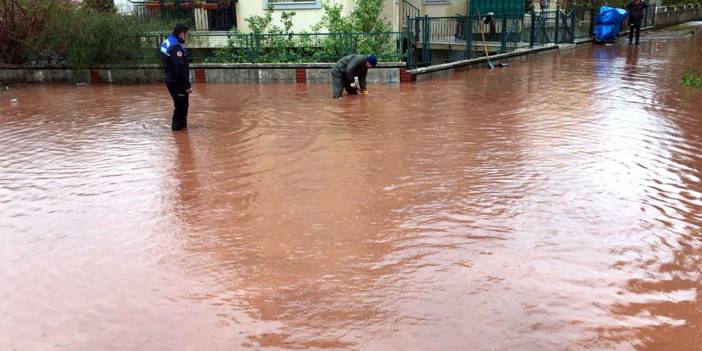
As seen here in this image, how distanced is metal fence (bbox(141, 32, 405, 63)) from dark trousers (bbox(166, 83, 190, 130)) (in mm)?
5817

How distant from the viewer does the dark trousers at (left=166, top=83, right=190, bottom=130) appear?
897 cm

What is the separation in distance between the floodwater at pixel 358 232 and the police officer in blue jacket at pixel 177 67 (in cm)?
45

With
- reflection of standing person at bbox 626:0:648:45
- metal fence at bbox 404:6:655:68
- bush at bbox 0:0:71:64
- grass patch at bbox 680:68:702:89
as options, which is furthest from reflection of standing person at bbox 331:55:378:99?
reflection of standing person at bbox 626:0:648:45

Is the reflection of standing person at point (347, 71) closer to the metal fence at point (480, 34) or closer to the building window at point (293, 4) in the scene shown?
the metal fence at point (480, 34)

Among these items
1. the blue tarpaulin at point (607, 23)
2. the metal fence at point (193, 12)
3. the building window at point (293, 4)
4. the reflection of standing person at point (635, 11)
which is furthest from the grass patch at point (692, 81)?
the blue tarpaulin at point (607, 23)

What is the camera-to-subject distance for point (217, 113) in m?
10.8

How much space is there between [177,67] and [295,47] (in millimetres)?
6617

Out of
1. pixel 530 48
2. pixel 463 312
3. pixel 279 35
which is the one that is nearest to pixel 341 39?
pixel 279 35

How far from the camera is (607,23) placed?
939 inches

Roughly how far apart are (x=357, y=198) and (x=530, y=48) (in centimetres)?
1548

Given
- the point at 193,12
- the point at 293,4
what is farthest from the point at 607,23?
the point at 193,12

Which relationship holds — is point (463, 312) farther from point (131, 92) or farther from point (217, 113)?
point (131, 92)

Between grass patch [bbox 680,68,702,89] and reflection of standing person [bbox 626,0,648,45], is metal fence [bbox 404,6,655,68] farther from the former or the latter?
grass patch [bbox 680,68,702,89]

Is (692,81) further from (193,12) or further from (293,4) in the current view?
(193,12)
